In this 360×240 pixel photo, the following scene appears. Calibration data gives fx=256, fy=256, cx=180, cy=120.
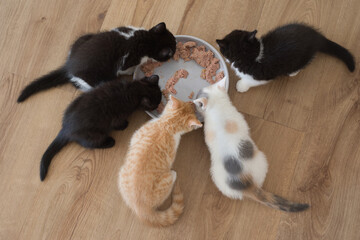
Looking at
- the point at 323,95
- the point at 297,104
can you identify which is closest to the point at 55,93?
the point at 297,104

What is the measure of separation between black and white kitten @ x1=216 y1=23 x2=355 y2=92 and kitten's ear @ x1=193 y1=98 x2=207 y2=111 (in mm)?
280

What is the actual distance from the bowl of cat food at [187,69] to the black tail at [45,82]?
0.41m

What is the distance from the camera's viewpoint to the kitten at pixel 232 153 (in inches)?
45.3

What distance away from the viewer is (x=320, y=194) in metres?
1.38

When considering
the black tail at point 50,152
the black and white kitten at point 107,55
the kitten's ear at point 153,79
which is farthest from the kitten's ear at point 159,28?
the black tail at point 50,152

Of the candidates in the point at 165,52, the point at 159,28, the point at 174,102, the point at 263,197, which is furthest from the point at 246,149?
the point at 159,28

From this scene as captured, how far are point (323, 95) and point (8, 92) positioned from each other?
1803 millimetres

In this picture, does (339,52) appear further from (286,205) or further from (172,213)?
(172,213)

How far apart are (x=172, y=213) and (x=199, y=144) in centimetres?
39

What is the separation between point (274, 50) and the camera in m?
1.23

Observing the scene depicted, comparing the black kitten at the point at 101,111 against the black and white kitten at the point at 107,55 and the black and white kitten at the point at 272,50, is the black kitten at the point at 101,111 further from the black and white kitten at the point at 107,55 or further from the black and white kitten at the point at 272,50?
the black and white kitten at the point at 272,50

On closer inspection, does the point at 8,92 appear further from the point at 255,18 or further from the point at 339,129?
the point at 339,129

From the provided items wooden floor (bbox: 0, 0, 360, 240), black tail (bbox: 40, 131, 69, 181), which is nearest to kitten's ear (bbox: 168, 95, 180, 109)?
wooden floor (bbox: 0, 0, 360, 240)

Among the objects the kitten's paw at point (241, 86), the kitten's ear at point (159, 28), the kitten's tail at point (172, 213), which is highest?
the kitten's ear at point (159, 28)
